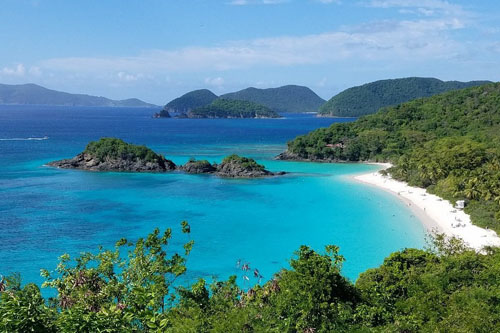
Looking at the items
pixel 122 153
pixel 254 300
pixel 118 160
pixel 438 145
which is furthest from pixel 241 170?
pixel 254 300

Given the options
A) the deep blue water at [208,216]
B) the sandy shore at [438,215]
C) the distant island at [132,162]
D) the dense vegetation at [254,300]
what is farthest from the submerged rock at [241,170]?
the dense vegetation at [254,300]

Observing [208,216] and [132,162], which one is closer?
[208,216]

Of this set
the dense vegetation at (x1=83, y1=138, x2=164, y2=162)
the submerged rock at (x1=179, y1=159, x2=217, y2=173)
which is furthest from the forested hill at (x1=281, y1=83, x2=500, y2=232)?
the dense vegetation at (x1=83, y1=138, x2=164, y2=162)

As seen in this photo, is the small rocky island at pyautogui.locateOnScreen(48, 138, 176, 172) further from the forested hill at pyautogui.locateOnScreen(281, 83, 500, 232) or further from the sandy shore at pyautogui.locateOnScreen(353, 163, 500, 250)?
the sandy shore at pyautogui.locateOnScreen(353, 163, 500, 250)

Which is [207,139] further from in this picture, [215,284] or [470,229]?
[215,284]

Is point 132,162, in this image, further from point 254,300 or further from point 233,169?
point 254,300

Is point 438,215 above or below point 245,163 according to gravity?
below

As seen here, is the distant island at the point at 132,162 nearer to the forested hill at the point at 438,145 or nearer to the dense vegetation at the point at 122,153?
the dense vegetation at the point at 122,153
